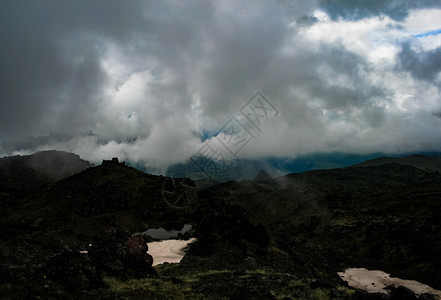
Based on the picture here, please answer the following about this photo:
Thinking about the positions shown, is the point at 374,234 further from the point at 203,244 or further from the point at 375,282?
the point at 203,244

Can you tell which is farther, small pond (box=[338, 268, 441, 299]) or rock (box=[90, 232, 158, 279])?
small pond (box=[338, 268, 441, 299])

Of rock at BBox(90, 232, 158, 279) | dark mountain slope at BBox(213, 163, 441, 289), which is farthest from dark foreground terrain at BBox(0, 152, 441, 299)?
dark mountain slope at BBox(213, 163, 441, 289)

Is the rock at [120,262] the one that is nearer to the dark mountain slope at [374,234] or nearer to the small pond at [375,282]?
the small pond at [375,282]

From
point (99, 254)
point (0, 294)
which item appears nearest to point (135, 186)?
point (99, 254)

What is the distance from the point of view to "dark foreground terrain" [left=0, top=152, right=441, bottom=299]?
2319 cm

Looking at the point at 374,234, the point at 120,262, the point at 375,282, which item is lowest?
the point at 375,282

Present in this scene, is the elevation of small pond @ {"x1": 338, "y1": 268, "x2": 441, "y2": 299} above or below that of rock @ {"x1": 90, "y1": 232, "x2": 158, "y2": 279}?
below

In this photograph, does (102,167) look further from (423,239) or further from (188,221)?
(423,239)

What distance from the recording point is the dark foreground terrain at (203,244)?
23188 mm

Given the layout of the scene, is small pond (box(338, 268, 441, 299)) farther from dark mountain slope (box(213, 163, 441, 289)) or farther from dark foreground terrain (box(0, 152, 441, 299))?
dark foreground terrain (box(0, 152, 441, 299))

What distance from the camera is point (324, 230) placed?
120 meters

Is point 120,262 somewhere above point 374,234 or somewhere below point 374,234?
above

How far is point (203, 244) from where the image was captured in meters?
51.1

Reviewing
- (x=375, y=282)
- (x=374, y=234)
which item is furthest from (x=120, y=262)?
(x=374, y=234)
